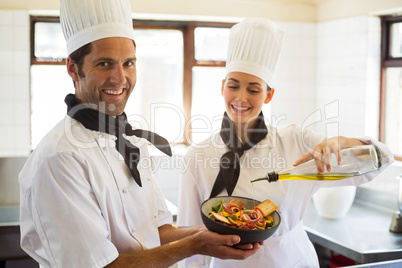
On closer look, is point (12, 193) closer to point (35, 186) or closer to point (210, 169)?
point (210, 169)

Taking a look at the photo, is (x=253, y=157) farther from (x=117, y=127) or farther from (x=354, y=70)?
(x=354, y=70)

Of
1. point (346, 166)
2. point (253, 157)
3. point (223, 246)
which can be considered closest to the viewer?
point (223, 246)

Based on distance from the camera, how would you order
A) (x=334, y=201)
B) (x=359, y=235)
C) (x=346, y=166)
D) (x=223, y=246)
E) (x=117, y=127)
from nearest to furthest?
(x=223, y=246)
(x=117, y=127)
(x=346, y=166)
(x=359, y=235)
(x=334, y=201)

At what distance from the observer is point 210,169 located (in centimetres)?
191

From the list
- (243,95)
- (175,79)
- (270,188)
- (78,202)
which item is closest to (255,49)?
(243,95)

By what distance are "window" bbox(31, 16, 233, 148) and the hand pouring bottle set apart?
2401 mm

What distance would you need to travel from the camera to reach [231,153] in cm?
193

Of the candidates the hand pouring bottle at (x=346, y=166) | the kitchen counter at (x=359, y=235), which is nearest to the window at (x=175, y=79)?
the kitchen counter at (x=359, y=235)

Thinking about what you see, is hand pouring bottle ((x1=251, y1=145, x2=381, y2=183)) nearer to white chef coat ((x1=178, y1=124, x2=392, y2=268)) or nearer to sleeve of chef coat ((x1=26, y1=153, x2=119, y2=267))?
white chef coat ((x1=178, y1=124, x2=392, y2=268))

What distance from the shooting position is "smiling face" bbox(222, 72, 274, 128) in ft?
6.16

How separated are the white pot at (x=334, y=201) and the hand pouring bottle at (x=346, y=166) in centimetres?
130

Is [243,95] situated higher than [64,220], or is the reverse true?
[243,95]

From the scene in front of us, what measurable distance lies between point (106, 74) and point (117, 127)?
0.22 meters

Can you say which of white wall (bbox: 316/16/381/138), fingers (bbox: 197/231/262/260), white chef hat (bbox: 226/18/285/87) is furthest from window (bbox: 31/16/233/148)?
fingers (bbox: 197/231/262/260)
